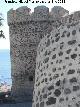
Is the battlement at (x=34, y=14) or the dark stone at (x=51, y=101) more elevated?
the battlement at (x=34, y=14)

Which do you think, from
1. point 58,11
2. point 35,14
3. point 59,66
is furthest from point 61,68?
point 35,14

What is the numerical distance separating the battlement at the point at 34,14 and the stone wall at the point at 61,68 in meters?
8.20

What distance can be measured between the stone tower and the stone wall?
848 cm

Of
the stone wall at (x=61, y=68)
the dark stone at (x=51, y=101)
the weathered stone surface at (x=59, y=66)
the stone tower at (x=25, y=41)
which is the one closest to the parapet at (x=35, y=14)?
the stone tower at (x=25, y=41)

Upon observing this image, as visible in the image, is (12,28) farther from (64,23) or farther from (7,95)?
(64,23)

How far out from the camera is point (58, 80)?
255 inches

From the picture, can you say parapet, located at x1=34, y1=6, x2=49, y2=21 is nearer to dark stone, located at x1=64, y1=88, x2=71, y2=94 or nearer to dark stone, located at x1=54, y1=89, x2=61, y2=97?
dark stone, located at x1=54, y1=89, x2=61, y2=97

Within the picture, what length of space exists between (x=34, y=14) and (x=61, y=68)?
942 cm

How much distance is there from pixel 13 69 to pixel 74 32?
970cm

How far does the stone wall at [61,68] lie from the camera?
6285mm

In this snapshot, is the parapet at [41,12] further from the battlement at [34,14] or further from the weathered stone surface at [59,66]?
the weathered stone surface at [59,66]

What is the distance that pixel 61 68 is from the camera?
6.54 m

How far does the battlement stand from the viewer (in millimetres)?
15359

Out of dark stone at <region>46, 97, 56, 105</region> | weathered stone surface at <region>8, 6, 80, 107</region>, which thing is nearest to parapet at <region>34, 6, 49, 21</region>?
weathered stone surface at <region>8, 6, 80, 107</region>
